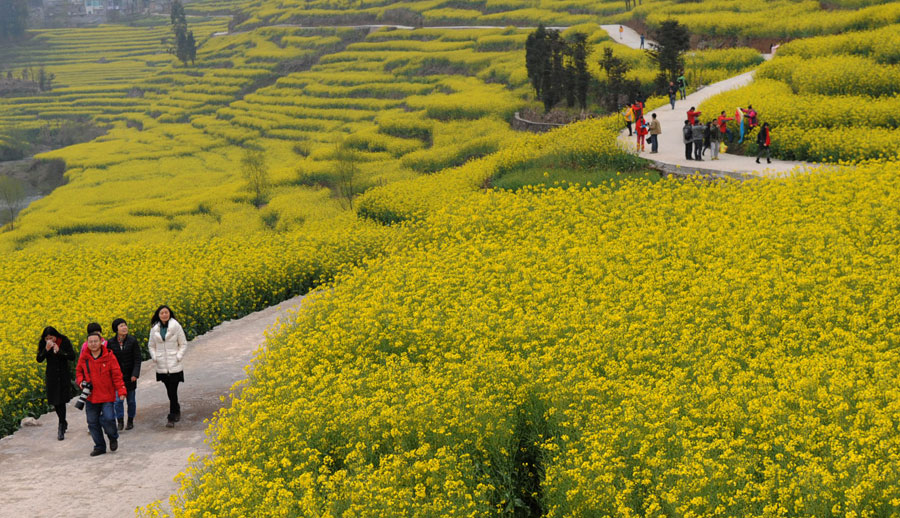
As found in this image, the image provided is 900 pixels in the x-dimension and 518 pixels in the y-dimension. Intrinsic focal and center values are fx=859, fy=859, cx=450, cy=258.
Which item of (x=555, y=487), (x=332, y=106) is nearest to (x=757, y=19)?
(x=332, y=106)

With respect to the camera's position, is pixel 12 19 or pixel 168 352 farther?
pixel 12 19

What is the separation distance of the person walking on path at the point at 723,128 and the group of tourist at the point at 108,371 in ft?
59.9

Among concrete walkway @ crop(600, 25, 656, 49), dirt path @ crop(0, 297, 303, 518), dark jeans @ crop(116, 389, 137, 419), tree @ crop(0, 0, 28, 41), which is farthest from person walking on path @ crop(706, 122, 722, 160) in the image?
tree @ crop(0, 0, 28, 41)

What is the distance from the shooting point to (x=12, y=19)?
410 feet

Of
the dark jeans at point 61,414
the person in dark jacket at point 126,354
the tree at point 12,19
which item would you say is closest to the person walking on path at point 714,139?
the person in dark jacket at point 126,354

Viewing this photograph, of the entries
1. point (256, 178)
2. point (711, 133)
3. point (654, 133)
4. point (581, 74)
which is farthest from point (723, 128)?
point (256, 178)

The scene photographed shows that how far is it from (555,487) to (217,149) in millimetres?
65138

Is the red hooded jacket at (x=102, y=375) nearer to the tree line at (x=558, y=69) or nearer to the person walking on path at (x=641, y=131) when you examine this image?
the person walking on path at (x=641, y=131)

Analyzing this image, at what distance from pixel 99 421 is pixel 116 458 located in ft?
1.87

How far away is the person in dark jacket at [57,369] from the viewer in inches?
485

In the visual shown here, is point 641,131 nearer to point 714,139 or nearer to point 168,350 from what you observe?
point 714,139

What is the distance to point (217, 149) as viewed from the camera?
69500 mm

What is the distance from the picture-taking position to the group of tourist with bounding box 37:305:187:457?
11.6 meters

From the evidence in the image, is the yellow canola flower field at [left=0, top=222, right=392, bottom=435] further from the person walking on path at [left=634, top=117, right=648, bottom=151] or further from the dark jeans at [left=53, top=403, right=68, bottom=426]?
the person walking on path at [left=634, top=117, right=648, bottom=151]
